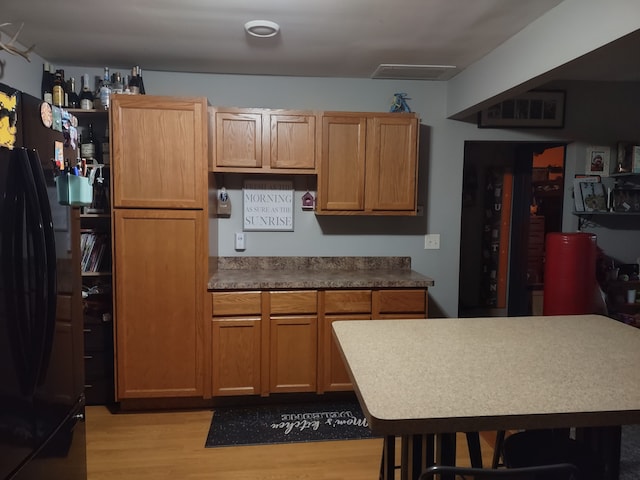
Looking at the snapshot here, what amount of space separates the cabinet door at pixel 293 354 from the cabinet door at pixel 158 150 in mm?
1017

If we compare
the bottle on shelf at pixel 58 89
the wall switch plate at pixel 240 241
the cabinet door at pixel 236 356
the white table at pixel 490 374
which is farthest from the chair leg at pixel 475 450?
the bottle on shelf at pixel 58 89

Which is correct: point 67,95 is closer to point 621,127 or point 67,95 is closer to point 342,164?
point 342,164

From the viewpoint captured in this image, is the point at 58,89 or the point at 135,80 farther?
the point at 135,80

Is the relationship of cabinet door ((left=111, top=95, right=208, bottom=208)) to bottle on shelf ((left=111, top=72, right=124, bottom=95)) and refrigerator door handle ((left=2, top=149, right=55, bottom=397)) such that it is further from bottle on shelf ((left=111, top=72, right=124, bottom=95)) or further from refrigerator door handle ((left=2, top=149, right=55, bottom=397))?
refrigerator door handle ((left=2, top=149, right=55, bottom=397))

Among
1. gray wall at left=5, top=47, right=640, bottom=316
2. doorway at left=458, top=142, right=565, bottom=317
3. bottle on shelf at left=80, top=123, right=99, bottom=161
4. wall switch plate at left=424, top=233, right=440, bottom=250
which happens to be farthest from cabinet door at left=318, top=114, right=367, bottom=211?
doorway at left=458, top=142, right=565, bottom=317

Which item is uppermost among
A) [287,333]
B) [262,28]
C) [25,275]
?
[262,28]

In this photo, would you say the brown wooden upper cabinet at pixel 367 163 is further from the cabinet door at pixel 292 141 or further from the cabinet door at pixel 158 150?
the cabinet door at pixel 158 150

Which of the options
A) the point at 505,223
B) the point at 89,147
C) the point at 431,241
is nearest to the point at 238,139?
the point at 89,147

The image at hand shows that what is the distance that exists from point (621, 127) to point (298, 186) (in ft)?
8.51

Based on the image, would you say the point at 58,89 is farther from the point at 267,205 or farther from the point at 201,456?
the point at 201,456

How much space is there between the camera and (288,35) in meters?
2.46

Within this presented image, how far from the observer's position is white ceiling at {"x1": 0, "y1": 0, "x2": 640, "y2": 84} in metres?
2.10

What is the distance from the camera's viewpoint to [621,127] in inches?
136

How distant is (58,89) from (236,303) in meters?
1.81
